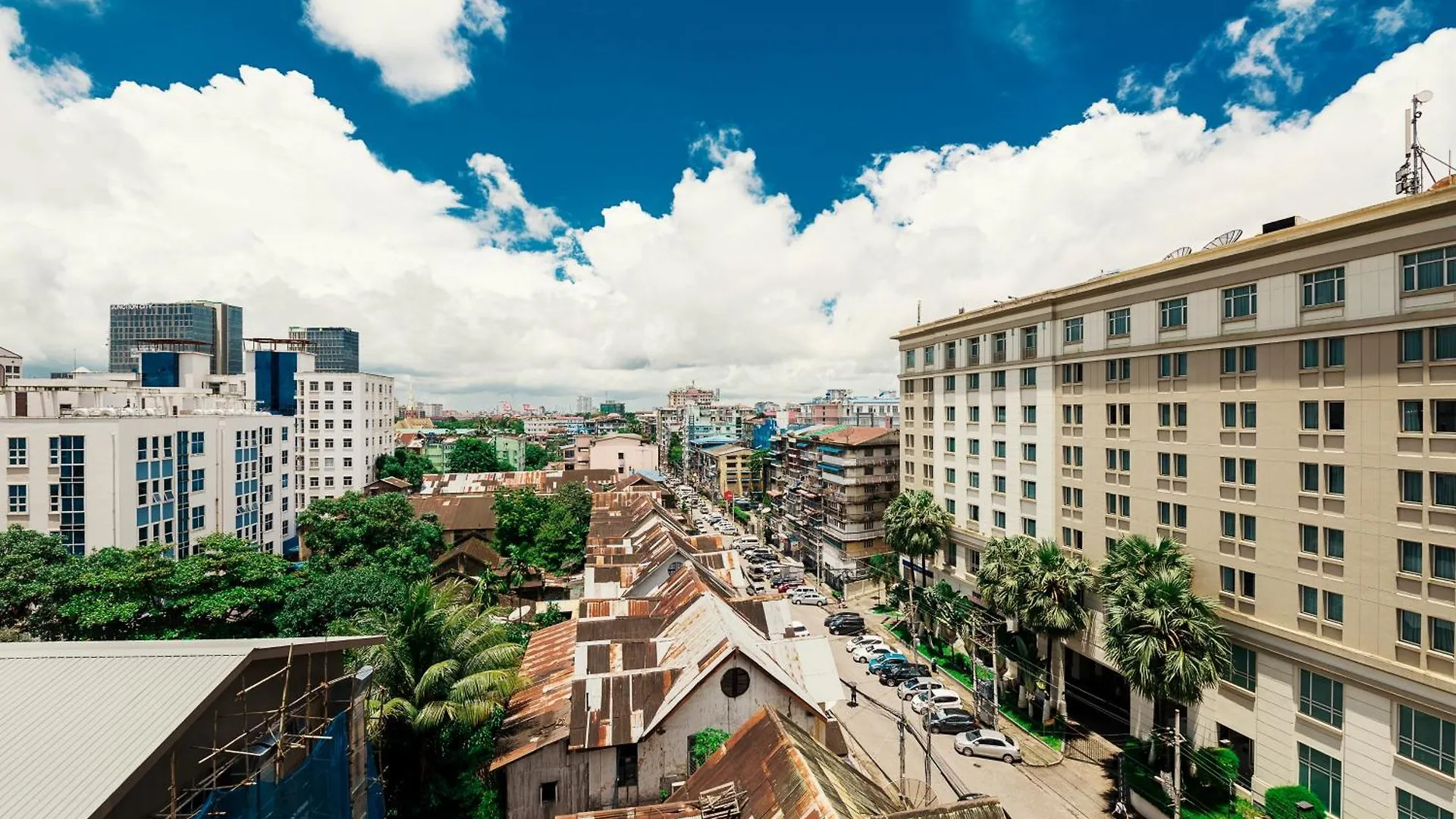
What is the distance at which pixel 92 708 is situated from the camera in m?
11.4

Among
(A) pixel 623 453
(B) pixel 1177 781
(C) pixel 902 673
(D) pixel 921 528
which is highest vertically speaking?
(A) pixel 623 453

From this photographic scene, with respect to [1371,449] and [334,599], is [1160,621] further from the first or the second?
[334,599]

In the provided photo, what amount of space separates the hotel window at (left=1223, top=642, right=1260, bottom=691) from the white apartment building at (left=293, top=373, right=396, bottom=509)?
299 ft

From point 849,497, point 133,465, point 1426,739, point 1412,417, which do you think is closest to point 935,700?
point 1426,739

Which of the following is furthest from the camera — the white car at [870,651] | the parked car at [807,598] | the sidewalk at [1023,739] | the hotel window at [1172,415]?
the parked car at [807,598]

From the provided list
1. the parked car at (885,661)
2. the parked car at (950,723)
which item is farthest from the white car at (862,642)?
the parked car at (950,723)

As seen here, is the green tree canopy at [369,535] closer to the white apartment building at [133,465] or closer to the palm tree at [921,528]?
the white apartment building at [133,465]

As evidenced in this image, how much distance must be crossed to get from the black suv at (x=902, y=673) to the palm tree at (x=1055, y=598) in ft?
29.3

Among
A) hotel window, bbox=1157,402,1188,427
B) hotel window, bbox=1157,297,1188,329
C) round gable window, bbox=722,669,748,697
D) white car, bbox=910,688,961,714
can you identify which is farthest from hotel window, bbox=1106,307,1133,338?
round gable window, bbox=722,669,748,697

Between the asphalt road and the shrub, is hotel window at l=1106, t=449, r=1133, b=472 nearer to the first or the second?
the shrub

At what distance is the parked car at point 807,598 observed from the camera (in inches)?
2428

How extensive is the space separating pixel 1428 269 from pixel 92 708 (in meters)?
40.1

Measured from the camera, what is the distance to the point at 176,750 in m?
12.0

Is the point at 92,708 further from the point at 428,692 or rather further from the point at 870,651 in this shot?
the point at 870,651
